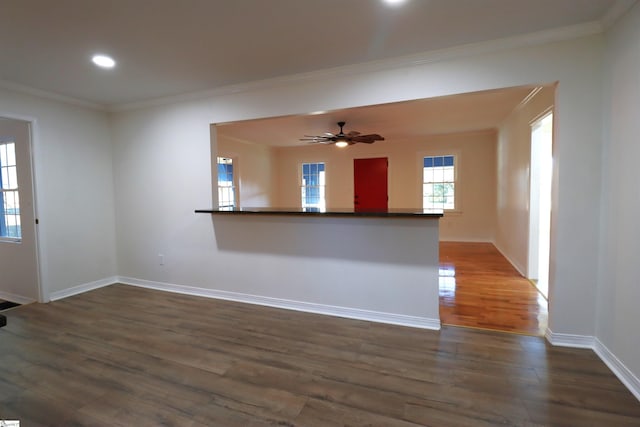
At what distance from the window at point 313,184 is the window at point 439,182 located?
2.61 m

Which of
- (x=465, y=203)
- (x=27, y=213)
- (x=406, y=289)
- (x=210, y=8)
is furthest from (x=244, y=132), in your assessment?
(x=465, y=203)

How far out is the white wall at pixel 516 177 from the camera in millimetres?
4012

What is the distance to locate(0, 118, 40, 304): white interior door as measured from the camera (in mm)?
3439

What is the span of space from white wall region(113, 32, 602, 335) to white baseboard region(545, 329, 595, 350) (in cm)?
4

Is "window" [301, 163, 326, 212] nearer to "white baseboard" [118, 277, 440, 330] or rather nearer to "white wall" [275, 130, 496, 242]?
"white wall" [275, 130, 496, 242]

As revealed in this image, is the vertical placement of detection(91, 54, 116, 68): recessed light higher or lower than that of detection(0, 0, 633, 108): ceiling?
higher

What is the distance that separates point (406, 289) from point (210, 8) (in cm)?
268

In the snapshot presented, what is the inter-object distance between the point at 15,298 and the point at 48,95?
2533 millimetres

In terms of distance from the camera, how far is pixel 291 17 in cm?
205

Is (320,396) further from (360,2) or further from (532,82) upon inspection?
(532,82)

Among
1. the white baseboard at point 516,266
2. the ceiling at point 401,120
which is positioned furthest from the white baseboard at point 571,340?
the ceiling at point 401,120

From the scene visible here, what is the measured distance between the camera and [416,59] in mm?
2600

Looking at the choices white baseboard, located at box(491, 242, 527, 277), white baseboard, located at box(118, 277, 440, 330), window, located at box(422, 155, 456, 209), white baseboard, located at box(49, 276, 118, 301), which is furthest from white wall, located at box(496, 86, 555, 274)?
white baseboard, located at box(49, 276, 118, 301)

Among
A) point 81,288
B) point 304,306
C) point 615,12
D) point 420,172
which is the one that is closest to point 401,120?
point 420,172
